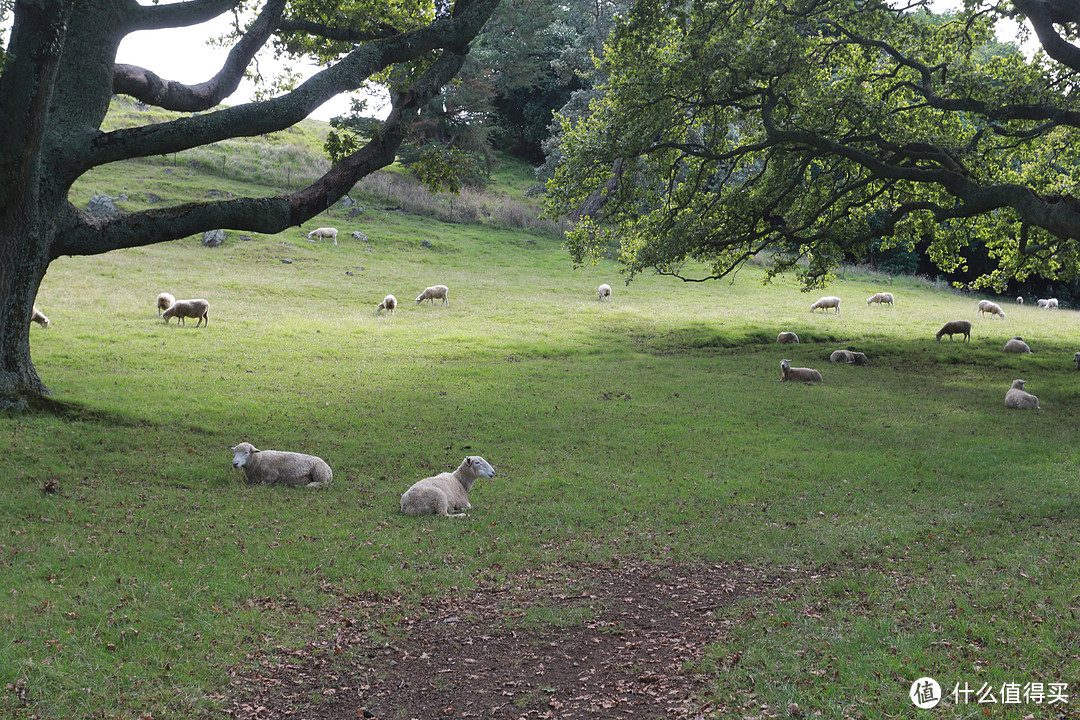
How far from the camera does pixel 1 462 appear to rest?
12148mm

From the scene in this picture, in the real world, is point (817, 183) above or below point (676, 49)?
below

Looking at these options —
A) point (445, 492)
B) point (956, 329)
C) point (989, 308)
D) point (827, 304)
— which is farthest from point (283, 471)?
point (989, 308)

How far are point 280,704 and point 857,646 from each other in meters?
5.59

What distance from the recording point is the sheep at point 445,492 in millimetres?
12469

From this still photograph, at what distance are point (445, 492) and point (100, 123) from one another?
1019 centimetres

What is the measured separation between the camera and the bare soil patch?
23.2ft

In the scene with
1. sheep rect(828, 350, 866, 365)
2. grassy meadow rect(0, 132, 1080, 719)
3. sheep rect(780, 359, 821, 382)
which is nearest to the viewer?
grassy meadow rect(0, 132, 1080, 719)

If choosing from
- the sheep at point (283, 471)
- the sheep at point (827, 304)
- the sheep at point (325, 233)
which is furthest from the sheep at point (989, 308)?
the sheep at point (283, 471)

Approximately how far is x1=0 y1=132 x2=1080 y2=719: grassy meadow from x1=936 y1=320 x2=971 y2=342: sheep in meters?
1.23

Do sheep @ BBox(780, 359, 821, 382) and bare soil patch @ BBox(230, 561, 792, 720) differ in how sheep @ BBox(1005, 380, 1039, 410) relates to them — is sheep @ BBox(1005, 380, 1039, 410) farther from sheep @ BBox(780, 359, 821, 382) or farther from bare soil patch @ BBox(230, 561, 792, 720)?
bare soil patch @ BBox(230, 561, 792, 720)

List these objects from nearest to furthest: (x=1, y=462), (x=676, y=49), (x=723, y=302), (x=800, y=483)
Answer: (x=1, y=462) < (x=800, y=483) < (x=676, y=49) < (x=723, y=302)

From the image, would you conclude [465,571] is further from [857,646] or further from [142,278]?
[142,278]

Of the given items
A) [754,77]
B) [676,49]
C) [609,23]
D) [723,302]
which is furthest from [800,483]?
[609,23]

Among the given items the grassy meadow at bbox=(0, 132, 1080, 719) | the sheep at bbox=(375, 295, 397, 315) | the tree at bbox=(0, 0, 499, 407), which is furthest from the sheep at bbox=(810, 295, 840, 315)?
the tree at bbox=(0, 0, 499, 407)
